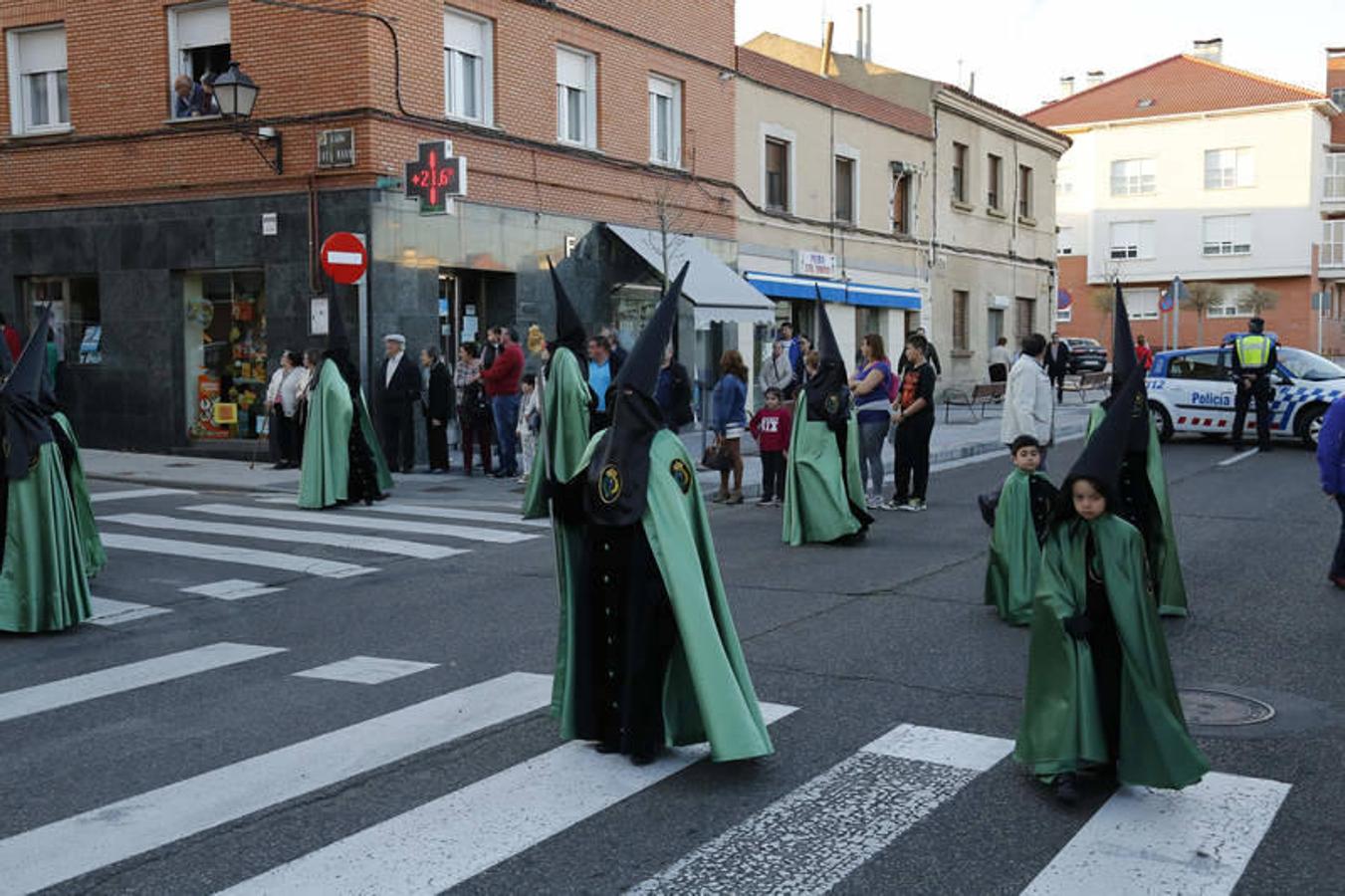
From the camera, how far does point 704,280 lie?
22.2 metres

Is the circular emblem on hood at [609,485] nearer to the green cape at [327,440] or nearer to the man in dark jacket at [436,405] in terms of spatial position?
the green cape at [327,440]

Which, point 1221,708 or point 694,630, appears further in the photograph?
point 1221,708

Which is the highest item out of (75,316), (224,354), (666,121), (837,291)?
(666,121)

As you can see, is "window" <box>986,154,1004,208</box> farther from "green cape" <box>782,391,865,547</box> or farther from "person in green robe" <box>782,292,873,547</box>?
"green cape" <box>782,391,865,547</box>

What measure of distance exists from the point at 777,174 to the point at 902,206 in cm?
575

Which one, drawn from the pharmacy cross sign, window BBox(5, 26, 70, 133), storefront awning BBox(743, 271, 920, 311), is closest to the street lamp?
the pharmacy cross sign

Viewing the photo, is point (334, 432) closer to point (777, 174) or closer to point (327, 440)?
point (327, 440)

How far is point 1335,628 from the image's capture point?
311 inches

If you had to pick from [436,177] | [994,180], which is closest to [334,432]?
[436,177]

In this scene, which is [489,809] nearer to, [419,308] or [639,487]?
[639,487]

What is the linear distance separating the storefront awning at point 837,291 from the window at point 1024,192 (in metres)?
7.96

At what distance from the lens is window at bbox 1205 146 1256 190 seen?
2297 inches

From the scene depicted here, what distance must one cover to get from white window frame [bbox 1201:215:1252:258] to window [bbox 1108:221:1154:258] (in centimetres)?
223

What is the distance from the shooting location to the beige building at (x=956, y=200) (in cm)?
3070
